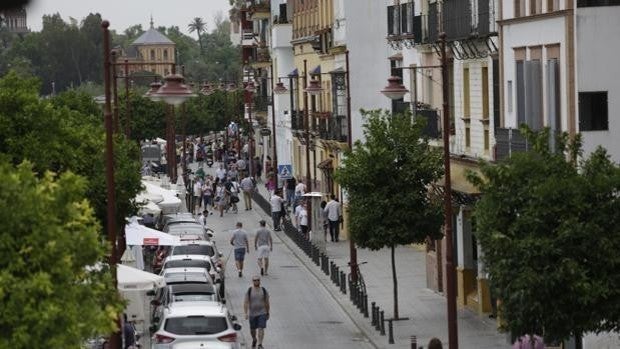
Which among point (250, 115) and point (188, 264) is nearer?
point (188, 264)

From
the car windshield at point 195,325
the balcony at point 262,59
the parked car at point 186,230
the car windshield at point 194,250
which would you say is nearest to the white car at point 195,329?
the car windshield at point 195,325

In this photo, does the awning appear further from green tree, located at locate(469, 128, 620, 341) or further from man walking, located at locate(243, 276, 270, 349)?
green tree, located at locate(469, 128, 620, 341)

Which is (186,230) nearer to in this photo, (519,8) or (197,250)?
(197,250)

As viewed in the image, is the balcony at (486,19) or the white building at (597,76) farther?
the balcony at (486,19)

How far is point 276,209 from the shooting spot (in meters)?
62.3

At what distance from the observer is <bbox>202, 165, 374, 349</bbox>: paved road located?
33688 millimetres

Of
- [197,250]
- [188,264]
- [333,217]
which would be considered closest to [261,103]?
[333,217]

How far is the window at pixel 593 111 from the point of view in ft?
94.1

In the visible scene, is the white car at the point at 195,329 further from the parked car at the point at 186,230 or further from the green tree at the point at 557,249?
the parked car at the point at 186,230

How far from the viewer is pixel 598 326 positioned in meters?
22.5

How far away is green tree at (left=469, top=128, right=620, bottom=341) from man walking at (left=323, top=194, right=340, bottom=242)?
110 ft

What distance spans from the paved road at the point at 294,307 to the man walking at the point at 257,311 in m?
0.54

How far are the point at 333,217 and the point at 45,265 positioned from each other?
134ft

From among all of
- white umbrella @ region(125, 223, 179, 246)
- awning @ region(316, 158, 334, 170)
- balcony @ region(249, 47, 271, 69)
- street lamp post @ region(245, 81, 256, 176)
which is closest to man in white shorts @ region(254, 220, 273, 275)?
white umbrella @ region(125, 223, 179, 246)
